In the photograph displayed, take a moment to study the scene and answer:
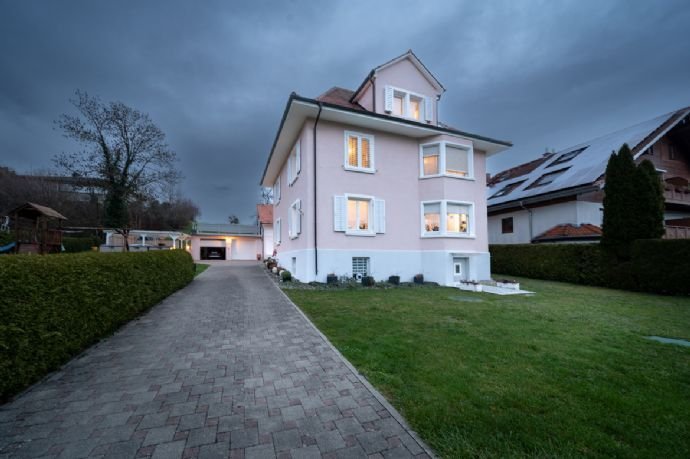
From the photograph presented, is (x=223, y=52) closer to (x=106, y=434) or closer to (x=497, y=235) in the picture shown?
(x=106, y=434)

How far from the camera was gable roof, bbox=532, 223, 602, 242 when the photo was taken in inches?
585

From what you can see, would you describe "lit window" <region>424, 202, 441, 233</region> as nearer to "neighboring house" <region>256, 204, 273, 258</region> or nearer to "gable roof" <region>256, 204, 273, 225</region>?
"neighboring house" <region>256, 204, 273, 258</region>

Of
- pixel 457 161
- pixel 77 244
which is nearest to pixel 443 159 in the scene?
pixel 457 161

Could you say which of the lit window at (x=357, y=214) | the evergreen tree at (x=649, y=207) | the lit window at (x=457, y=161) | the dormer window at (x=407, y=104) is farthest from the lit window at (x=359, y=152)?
the evergreen tree at (x=649, y=207)

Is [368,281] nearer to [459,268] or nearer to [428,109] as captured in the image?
[459,268]

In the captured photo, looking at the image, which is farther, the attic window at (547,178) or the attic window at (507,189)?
the attic window at (507,189)

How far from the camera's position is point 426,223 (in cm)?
1252

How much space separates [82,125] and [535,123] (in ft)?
174

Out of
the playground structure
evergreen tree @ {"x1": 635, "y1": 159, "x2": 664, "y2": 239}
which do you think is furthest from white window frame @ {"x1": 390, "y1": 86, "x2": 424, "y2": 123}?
the playground structure

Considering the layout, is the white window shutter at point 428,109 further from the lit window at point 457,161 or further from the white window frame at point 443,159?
the lit window at point 457,161

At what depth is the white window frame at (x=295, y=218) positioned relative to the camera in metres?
11.9

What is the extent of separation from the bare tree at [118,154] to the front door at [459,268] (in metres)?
23.1

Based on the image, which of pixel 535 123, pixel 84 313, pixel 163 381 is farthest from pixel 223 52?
pixel 535 123

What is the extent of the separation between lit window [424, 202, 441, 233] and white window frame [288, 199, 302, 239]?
5998 millimetres
